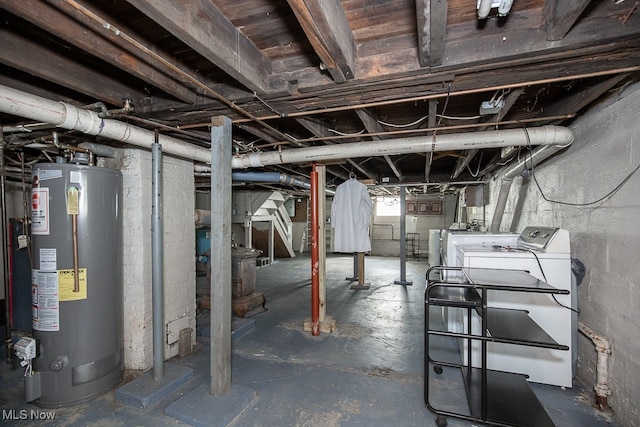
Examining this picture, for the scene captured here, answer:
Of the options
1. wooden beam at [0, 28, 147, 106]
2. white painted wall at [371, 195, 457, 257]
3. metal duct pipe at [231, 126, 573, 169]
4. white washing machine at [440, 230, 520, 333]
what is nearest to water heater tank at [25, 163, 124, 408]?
wooden beam at [0, 28, 147, 106]

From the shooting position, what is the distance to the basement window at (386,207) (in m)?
10.2

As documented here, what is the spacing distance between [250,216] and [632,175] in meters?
6.32

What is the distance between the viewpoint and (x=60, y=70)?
1.60 meters

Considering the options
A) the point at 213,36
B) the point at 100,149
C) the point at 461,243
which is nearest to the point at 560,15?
the point at 213,36

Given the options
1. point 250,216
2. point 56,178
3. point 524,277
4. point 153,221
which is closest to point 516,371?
point 524,277

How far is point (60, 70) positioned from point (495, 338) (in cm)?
283

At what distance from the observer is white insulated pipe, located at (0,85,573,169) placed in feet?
5.15

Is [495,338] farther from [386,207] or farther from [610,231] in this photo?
[386,207]

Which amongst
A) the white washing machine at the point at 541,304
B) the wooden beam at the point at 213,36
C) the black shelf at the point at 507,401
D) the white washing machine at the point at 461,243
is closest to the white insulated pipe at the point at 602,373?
the white washing machine at the point at 541,304

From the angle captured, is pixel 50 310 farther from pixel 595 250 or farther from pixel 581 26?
pixel 595 250

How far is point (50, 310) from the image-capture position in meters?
1.98

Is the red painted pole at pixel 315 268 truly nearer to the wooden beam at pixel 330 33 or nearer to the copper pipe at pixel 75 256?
the wooden beam at pixel 330 33
